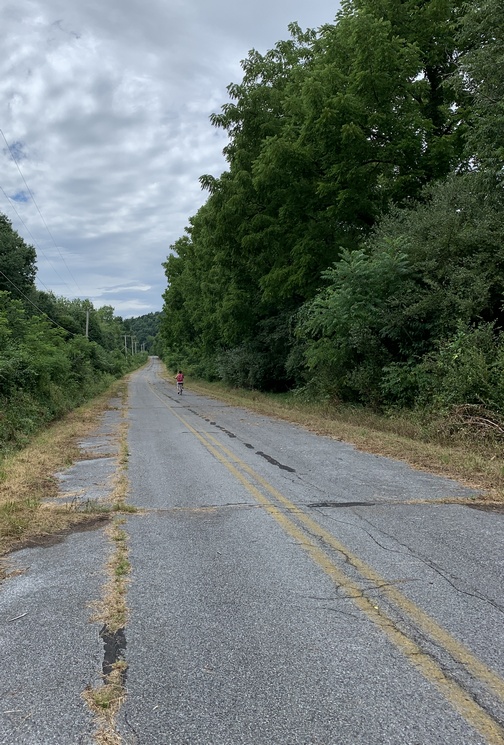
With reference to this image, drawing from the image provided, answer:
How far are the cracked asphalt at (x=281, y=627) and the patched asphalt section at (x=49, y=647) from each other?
12mm

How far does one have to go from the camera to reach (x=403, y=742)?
2363mm

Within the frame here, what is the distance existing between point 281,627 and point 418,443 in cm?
808

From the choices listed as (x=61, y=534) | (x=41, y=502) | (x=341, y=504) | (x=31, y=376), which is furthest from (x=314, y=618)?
(x=31, y=376)

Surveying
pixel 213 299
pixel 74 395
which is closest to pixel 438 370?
pixel 74 395

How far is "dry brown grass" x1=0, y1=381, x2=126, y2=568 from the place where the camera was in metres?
5.59

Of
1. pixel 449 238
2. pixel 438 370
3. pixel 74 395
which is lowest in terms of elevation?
pixel 74 395

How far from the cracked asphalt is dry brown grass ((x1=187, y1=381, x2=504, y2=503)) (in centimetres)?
150

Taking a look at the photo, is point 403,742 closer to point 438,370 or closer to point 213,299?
point 438,370

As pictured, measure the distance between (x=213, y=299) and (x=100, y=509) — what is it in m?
28.2

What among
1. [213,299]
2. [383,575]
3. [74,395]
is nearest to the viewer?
[383,575]

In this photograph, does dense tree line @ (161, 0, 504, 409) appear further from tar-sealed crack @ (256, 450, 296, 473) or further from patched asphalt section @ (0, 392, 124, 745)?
patched asphalt section @ (0, 392, 124, 745)

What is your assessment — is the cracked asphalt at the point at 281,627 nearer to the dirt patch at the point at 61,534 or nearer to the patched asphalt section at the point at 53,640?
the patched asphalt section at the point at 53,640

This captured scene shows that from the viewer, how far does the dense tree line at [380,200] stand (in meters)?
12.2

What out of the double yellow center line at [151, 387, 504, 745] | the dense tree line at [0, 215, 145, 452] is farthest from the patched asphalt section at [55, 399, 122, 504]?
the double yellow center line at [151, 387, 504, 745]
